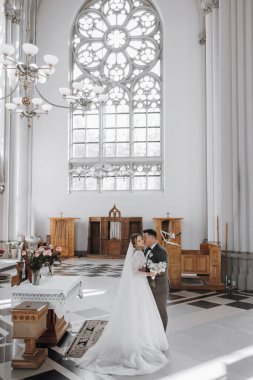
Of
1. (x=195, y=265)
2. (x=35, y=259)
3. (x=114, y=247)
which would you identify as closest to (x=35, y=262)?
(x=35, y=259)

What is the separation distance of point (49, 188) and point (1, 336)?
39.1 ft

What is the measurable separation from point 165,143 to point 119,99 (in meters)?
A: 3.12

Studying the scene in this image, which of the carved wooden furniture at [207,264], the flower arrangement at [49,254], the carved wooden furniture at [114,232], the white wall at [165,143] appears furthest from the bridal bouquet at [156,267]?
the white wall at [165,143]

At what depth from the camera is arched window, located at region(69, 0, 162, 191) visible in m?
17.0

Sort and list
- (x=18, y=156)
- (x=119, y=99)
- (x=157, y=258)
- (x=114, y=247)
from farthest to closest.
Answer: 1. (x=119, y=99)
2. (x=114, y=247)
3. (x=18, y=156)
4. (x=157, y=258)

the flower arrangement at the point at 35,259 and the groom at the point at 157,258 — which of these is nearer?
the groom at the point at 157,258

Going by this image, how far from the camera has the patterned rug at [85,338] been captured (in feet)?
15.7

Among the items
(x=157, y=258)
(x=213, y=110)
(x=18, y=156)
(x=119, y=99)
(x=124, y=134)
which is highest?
(x=119, y=99)

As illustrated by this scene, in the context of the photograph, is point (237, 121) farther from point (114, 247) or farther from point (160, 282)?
point (114, 247)

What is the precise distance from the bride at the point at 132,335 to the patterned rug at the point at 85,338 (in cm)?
33

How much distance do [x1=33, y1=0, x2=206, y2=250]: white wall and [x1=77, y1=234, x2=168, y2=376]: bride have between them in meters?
11.5

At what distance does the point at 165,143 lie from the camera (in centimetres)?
1652

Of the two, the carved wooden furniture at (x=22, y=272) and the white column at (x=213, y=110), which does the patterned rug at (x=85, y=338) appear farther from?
the white column at (x=213, y=110)

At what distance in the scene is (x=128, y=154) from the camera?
17141mm
